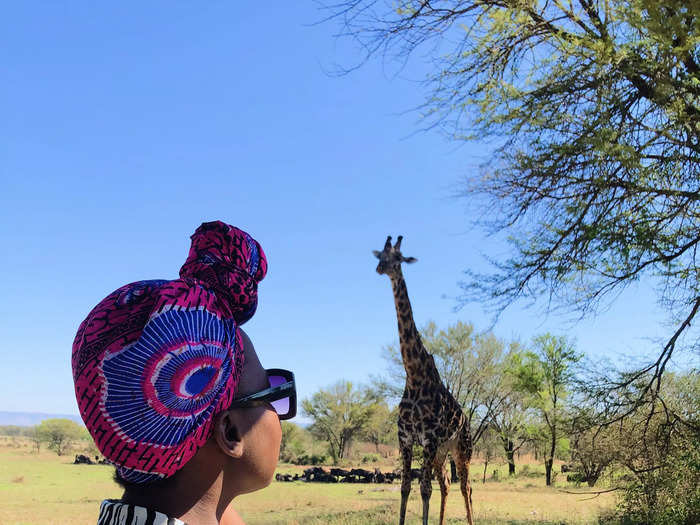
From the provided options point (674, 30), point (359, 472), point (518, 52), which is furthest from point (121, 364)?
point (359, 472)

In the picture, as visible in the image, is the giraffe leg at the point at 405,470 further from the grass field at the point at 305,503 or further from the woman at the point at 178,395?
the woman at the point at 178,395

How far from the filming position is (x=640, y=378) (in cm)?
828

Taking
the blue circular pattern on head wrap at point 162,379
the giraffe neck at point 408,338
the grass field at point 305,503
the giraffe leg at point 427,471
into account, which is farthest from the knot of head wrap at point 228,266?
the giraffe neck at point 408,338

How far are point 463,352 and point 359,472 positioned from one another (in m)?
7.29

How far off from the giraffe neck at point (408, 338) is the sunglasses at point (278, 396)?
7817mm

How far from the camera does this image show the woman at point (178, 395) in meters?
1.19

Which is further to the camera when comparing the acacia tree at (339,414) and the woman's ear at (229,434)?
the acacia tree at (339,414)

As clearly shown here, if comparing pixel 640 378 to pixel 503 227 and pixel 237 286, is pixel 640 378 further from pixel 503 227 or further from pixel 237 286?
pixel 237 286

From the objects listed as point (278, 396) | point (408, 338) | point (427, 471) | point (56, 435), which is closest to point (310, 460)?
point (56, 435)

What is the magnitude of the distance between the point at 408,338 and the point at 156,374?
858 cm

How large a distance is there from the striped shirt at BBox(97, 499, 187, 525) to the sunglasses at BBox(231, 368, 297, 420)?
255 mm

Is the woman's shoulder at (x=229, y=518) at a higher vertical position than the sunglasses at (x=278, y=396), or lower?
lower

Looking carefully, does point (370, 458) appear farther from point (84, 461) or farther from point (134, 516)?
point (134, 516)

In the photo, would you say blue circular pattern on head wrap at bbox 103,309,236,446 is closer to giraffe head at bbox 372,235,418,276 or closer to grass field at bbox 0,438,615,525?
grass field at bbox 0,438,615,525
